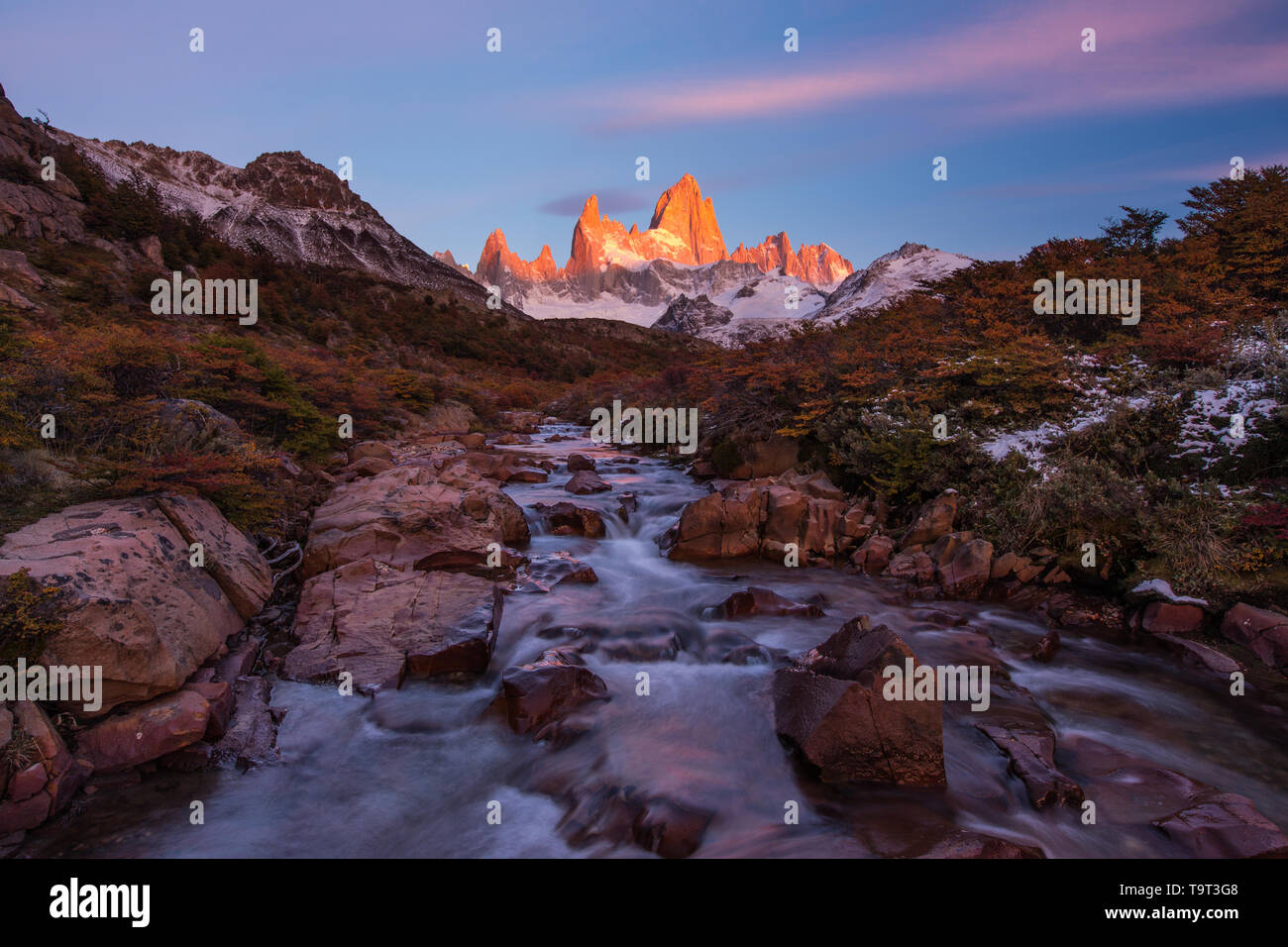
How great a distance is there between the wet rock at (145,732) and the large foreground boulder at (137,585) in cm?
15

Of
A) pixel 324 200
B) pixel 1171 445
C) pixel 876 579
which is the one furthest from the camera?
pixel 324 200

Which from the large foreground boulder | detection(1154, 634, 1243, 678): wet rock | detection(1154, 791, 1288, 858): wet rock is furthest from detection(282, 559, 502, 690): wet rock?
detection(1154, 634, 1243, 678): wet rock

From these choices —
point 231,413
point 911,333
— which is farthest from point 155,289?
point 911,333

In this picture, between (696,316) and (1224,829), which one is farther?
(696,316)

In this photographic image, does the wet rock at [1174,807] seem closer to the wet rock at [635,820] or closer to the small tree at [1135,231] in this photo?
the wet rock at [635,820]

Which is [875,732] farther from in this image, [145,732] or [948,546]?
[145,732]

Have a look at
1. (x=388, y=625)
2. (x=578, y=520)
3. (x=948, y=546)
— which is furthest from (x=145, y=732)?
(x=948, y=546)

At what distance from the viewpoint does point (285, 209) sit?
76.8m

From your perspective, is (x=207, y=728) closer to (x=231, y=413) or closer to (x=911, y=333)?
(x=231, y=413)

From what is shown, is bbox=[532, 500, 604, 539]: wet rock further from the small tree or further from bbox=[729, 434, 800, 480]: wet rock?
the small tree

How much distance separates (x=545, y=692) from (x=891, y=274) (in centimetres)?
10520

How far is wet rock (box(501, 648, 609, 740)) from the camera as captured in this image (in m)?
5.95
